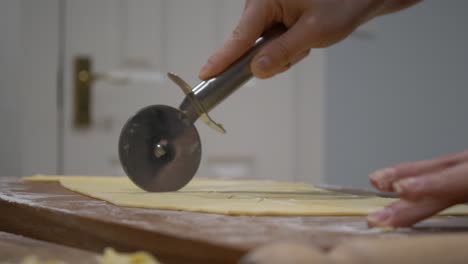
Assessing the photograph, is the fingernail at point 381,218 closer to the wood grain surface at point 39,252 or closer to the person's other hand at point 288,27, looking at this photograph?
the wood grain surface at point 39,252

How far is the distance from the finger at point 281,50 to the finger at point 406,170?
36 centimetres

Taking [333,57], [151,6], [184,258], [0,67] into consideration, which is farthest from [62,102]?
[184,258]

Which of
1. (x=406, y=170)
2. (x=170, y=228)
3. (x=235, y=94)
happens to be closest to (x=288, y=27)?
(x=406, y=170)

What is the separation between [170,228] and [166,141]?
35cm

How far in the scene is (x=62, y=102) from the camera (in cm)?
185

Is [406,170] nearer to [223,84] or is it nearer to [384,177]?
[384,177]

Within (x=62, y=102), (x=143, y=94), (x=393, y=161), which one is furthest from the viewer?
(x=393, y=161)

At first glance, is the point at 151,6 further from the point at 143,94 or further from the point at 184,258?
the point at 184,258

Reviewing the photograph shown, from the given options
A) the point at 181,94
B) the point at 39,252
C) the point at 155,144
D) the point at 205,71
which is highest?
the point at 181,94

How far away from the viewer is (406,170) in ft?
2.33

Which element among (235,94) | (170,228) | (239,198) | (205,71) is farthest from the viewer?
(235,94)

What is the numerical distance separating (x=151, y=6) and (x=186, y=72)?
0.73ft

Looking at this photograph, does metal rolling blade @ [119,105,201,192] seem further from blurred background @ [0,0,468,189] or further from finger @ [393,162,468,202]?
blurred background @ [0,0,468,189]

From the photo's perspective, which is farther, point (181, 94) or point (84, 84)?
point (181, 94)
